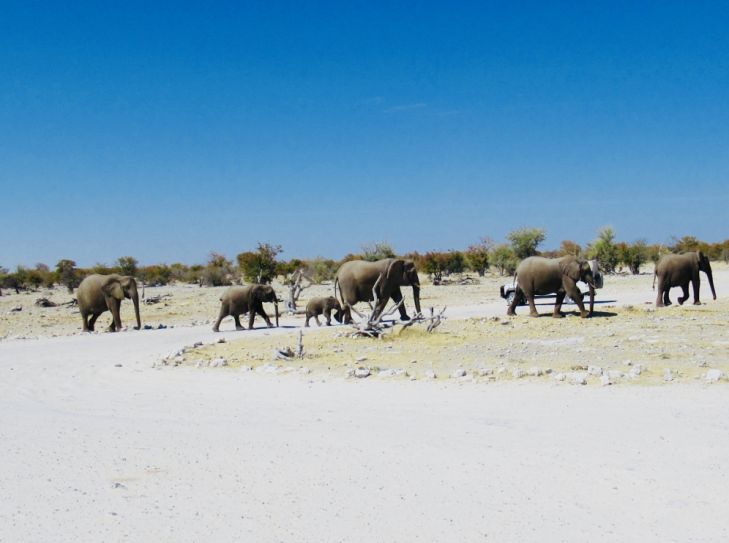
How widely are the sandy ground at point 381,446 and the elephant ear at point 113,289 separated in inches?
374

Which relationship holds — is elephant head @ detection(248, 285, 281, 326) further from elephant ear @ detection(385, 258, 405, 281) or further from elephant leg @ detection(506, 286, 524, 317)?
elephant leg @ detection(506, 286, 524, 317)

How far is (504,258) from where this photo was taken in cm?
5494

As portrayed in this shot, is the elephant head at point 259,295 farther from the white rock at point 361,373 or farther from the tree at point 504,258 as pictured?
the tree at point 504,258

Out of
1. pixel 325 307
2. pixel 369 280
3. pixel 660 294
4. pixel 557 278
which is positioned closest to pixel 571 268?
pixel 557 278

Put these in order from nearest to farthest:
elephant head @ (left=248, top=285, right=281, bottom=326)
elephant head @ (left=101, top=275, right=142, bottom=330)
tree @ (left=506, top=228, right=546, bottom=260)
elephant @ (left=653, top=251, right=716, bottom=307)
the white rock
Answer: the white rock → elephant @ (left=653, top=251, right=716, bottom=307) → elephant head @ (left=248, top=285, right=281, bottom=326) → elephant head @ (left=101, top=275, right=142, bottom=330) → tree @ (left=506, top=228, right=546, bottom=260)

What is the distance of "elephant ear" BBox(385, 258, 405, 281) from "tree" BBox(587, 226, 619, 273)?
37210 mm

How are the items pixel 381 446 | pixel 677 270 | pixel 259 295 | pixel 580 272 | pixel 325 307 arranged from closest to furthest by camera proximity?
1. pixel 381 446
2. pixel 580 272
3. pixel 677 270
4. pixel 259 295
5. pixel 325 307

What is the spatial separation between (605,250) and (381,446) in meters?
49.9

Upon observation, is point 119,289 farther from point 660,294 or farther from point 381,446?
point 381,446

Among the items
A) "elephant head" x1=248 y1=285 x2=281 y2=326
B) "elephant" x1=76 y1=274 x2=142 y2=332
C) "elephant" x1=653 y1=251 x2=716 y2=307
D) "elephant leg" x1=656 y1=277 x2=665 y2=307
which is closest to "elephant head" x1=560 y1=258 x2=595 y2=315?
"elephant leg" x1=656 y1=277 x2=665 y2=307

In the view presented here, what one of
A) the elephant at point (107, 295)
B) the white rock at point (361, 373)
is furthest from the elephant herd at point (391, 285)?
the white rock at point (361, 373)

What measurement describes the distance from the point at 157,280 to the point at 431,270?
88.8 ft

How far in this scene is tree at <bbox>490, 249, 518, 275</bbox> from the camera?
5419 centimetres

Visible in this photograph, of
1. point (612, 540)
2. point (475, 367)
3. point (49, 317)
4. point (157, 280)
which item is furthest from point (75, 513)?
point (157, 280)
